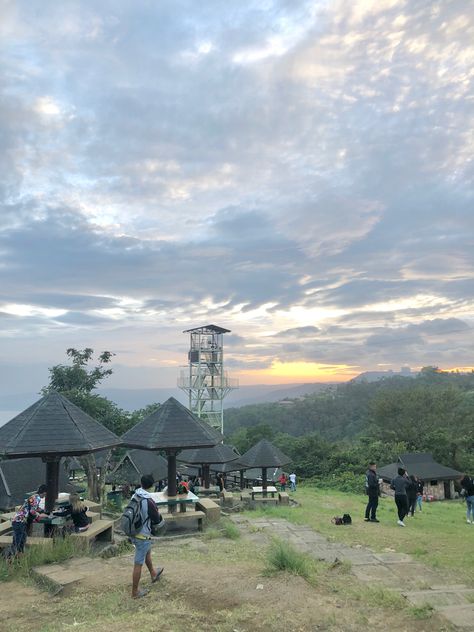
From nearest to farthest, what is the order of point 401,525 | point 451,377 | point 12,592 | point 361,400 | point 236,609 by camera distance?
point 236,609 < point 12,592 < point 401,525 < point 361,400 < point 451,377

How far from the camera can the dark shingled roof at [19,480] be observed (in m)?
21.0

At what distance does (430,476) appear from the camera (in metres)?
34.3

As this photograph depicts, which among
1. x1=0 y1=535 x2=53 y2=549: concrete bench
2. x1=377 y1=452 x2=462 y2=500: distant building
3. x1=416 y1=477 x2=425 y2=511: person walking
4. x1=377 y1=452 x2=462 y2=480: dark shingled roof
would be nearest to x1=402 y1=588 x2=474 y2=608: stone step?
x1=0 y1=535 x2=53 y2=549: concrete bench

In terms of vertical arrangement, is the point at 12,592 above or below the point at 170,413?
below

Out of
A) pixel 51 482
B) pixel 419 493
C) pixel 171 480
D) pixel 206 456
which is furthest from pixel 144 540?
pixel 419 493

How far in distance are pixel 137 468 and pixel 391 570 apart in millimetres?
22130

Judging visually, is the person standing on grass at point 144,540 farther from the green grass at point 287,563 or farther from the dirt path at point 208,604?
the green grass at point 287,563

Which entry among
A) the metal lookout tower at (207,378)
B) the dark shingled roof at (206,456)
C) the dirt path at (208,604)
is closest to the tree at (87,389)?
the metal lookout tower at (207,378)

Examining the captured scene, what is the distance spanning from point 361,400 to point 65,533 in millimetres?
110458

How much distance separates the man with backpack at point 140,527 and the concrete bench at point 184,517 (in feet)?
15.0

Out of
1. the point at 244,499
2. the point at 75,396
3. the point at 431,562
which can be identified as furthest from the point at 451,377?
the point at 431,562

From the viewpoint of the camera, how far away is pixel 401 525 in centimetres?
1227

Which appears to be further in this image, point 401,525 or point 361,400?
point 361,400

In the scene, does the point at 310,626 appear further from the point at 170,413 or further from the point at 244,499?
the point at 244,499
